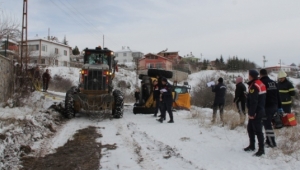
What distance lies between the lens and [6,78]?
10984 mm

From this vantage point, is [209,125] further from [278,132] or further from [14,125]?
[14,125]

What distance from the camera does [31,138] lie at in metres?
6.82

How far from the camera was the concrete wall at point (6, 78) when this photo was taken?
34.2 feet

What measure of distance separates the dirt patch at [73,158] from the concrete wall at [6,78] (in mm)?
4963

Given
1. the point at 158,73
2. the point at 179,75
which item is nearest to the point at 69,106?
the point at 158,73

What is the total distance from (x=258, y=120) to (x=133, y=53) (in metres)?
76.1

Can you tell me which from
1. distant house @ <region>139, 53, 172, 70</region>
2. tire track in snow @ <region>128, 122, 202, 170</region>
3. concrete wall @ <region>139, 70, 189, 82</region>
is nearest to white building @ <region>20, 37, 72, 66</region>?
concrete wall @ <region>139, 70, 189, 82</region>

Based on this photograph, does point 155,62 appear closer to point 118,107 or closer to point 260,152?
point 118,107

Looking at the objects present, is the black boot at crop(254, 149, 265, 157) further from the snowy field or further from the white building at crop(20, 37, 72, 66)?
the white building at crop(20, 37, 72, 66)

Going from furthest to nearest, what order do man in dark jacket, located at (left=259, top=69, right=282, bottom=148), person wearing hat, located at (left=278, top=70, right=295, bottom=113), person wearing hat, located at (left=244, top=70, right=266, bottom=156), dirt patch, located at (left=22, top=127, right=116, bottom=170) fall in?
person wearing hat, located at (left=278, top=70, right=295, bottom=113), man in dark jacket, located at (left=259, top=69, right=282, bottom=148), person wearing hat, located at (left=244, top=70, right=266, bottom=156), dirt patch, located at (left=22, top=127, right=116, bottom=170)

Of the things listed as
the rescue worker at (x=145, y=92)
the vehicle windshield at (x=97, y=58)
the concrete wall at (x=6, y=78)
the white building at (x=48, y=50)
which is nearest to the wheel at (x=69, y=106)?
the vehicle windshield at (x=97, y=58)

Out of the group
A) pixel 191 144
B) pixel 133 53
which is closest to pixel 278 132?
pixel 191 144

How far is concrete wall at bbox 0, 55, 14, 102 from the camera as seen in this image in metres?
10.4

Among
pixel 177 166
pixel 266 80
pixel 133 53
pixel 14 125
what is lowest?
pixel 177 166
